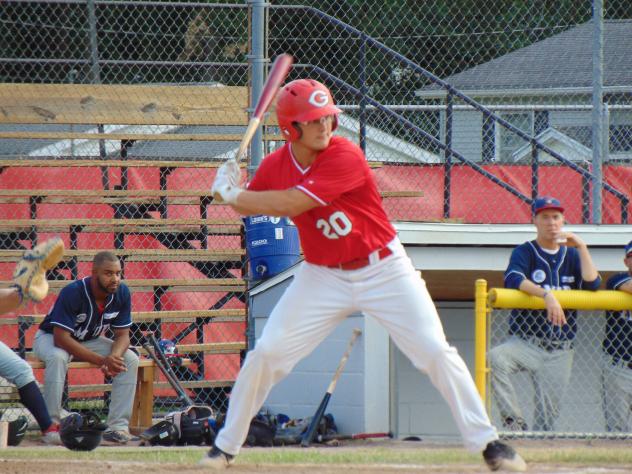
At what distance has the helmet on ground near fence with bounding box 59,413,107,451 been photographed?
6.69 m

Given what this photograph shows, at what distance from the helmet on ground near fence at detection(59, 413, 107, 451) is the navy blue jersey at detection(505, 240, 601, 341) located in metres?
2.75

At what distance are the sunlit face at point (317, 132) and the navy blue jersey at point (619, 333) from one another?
2.99m

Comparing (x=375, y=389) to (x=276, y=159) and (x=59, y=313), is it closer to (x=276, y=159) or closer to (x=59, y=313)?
(x=59, y=313)

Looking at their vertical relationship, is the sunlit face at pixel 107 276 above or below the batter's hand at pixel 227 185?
below

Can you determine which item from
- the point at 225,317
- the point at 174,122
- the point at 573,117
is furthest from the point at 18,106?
the point at 573,117

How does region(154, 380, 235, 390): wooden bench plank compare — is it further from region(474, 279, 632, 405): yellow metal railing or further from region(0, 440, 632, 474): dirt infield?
region(474, 279, 632, 405): yellow metal railing

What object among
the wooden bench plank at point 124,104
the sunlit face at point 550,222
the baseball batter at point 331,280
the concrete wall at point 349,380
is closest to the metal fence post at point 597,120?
the sunlit face at point 550,222

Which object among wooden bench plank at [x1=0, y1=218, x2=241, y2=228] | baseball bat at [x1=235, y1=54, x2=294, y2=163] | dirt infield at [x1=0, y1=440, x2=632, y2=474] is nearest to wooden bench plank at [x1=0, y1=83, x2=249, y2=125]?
wooden bench plank at [x1=0, y1=218, x2=241, y2=228]

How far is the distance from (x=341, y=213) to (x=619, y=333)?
3.06 m

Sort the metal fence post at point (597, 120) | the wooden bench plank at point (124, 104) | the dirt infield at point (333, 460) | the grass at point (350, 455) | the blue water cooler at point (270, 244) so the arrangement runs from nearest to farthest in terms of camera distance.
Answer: the dirt infield at point (333, 460), the grass at point (350, 455), the metal fence post at point (597, 120), the blue water cooler at point (270, 244), the wooden bench plank at point (124, 104)

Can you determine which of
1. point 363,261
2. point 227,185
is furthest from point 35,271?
point 363,261

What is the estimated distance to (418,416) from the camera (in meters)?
9.34

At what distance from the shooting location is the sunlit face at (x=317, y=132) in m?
5.14

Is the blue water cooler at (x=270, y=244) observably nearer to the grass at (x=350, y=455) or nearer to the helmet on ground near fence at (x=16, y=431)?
the grass at (x=350, y=455)
